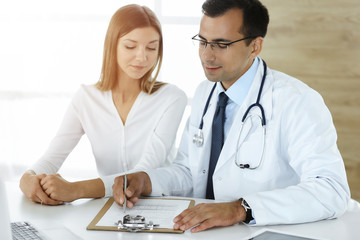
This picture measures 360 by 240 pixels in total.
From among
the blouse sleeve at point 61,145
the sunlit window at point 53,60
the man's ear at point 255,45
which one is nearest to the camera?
the man's ear at point 255,45

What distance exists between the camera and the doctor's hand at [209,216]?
1467mm

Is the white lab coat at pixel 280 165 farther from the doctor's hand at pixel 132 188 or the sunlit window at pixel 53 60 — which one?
the sunlit window at pixel 53 60

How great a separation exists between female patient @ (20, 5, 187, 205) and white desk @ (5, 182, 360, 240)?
54 centimetres

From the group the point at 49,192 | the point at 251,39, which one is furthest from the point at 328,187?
the point at 49,192

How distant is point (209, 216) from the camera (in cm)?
148

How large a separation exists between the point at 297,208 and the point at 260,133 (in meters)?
0.36

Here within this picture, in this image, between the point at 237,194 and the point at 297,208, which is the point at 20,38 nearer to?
the point at 237,194

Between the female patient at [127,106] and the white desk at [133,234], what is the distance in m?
0.54

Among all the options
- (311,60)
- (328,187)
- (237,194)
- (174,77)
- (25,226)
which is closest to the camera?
(25,226)

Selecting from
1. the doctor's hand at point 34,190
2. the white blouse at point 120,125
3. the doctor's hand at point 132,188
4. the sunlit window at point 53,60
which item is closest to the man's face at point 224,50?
the doctor's hand at point 132,188

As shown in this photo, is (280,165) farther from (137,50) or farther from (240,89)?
(137,50)

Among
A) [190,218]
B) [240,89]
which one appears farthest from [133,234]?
[240,89]

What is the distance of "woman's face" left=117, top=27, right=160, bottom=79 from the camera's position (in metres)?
2.27

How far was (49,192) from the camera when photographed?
5.61ft
